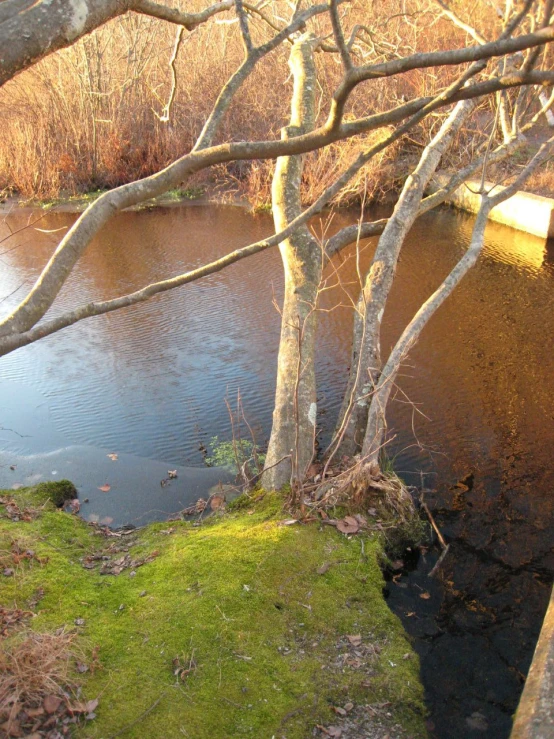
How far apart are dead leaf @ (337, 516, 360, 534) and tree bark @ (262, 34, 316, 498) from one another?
1.75 ft

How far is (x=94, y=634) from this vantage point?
3695 mm

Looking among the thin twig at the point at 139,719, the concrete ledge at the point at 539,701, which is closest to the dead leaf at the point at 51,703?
the thin twig at the point at 139,719

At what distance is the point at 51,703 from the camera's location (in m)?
3.11

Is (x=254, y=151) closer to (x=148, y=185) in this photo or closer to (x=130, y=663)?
(x=148, y=185)

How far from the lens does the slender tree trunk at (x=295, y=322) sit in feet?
17.3

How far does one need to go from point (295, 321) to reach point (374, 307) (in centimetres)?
79

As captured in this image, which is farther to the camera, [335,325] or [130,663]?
[335,325]

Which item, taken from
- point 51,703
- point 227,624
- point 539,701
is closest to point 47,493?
point 227,624

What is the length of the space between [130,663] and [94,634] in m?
0.33

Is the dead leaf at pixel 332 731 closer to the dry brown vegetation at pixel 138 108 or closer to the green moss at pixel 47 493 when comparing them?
the green moss at pixel 47 493

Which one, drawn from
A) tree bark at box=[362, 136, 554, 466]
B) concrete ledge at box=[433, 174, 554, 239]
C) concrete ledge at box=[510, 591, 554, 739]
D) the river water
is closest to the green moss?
the river water

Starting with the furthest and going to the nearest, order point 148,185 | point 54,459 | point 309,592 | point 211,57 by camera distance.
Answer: point 211,57 → point 54,459 → point 309,592 → point 148,185

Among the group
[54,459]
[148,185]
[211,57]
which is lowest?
[54,459]

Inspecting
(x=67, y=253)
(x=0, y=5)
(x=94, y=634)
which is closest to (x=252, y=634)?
(x=94, y=634)
